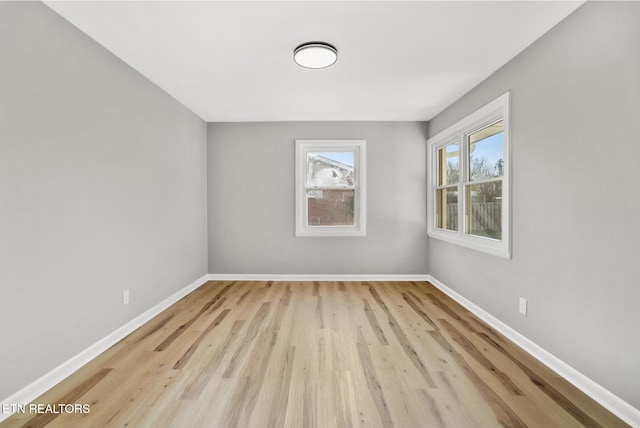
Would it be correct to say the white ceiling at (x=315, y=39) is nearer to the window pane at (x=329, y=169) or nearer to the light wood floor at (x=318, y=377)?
the window pane at (x=329, y=169)

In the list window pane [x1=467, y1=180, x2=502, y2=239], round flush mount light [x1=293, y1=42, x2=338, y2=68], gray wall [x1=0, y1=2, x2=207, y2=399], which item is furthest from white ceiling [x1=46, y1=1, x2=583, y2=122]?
window pane [x1=467, y1=180, x2=502, y2=239]

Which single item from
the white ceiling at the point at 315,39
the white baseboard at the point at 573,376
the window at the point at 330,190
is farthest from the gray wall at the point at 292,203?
the white baseboard at the point at 573,376

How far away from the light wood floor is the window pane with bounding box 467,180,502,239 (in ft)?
3.11

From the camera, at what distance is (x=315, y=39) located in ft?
7.34

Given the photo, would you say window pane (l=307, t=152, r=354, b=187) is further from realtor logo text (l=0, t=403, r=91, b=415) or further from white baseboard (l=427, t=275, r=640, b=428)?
realtor logo text (l=0, t=403, r=91, b=415)

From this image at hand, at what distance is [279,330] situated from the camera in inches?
106

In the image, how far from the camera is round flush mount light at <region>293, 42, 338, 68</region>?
7.50 ft

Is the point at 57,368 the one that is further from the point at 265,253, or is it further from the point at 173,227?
the point at 265,253

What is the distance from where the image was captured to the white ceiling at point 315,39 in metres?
1.90

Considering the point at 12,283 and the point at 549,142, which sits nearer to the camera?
the point at 12,283

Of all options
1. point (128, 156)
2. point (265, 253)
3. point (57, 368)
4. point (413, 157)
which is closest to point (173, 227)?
point (128, 156)

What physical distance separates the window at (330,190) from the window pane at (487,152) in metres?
1.63

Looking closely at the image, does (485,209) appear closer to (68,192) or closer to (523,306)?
(523,306)

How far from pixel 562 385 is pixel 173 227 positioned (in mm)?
3884
